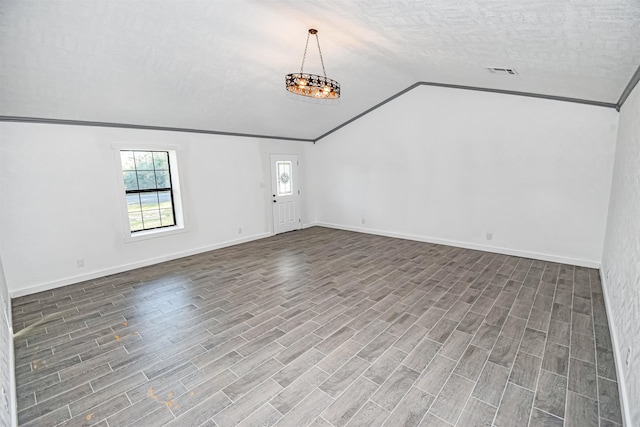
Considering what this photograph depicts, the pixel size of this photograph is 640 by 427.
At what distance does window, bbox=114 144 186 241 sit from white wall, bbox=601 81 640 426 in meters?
5.81

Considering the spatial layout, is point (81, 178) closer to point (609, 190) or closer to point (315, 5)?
point (315, 5)

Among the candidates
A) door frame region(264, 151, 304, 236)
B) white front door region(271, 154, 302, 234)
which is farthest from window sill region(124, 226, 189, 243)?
white front door region(271, 154, 302, 234)

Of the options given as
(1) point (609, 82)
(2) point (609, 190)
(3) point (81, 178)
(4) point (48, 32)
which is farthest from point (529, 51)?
(3) point (81, 178)

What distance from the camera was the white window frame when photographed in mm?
4645

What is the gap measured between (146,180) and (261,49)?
10.1ft

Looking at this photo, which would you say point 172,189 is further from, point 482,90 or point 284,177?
point 482,90

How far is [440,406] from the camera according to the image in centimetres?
211

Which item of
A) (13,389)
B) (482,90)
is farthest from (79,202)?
(482,90)

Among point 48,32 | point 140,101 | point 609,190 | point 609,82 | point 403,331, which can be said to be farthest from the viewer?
point 609,190

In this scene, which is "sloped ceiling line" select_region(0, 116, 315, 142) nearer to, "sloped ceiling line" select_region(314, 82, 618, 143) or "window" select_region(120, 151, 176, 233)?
"window" select_region(120, 151, 176, 233)

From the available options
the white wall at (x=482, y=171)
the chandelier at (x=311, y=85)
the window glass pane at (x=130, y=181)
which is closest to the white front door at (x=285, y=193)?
the white wall at (x=482, y=171)

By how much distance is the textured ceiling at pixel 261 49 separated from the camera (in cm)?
228

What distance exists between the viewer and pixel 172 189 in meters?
5.50

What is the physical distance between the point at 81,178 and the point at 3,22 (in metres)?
2.32
